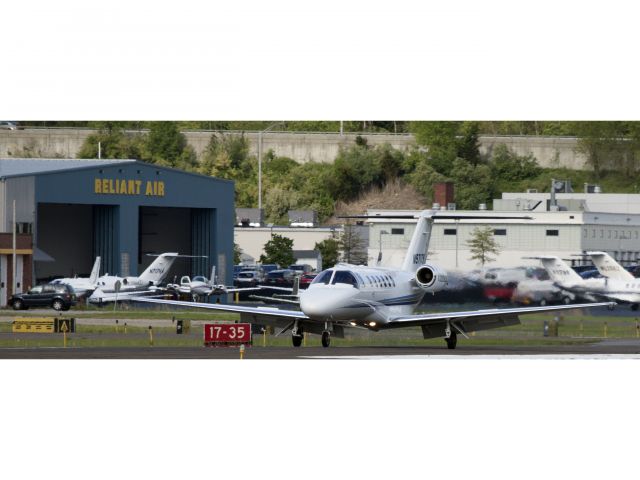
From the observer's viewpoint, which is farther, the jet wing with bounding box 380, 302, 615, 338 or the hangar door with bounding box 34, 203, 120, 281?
the hangar door with bounding box 34, 203, 120, 281

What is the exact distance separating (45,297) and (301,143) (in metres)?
9.93

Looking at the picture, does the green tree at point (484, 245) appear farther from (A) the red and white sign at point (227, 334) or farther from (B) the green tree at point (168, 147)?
(B) the green tree at point (168, 147)

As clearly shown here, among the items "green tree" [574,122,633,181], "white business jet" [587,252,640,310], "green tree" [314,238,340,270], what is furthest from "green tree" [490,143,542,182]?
"green tree" [314,238,340,270]

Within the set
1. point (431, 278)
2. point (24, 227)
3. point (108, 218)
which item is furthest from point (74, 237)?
point (431, 278)

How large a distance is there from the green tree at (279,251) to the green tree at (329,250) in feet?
3.26

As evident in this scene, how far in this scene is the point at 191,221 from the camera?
153 feet

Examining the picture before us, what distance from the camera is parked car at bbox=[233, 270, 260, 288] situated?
47688mm

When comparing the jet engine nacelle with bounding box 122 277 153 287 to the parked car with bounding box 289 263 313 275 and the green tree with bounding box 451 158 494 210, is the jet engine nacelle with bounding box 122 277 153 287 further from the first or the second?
the green tree with bounding box 451 158 494 210

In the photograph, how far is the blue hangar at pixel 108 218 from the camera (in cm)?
4281

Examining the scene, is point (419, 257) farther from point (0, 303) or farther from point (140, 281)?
point (0, 303)

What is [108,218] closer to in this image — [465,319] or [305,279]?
[305,279]

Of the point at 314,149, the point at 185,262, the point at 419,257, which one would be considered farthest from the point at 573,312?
the point at 185,262

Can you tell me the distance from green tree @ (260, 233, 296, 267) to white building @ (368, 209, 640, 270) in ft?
9.33

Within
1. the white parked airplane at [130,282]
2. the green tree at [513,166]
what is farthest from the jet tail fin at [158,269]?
the green tree at [513,166]
